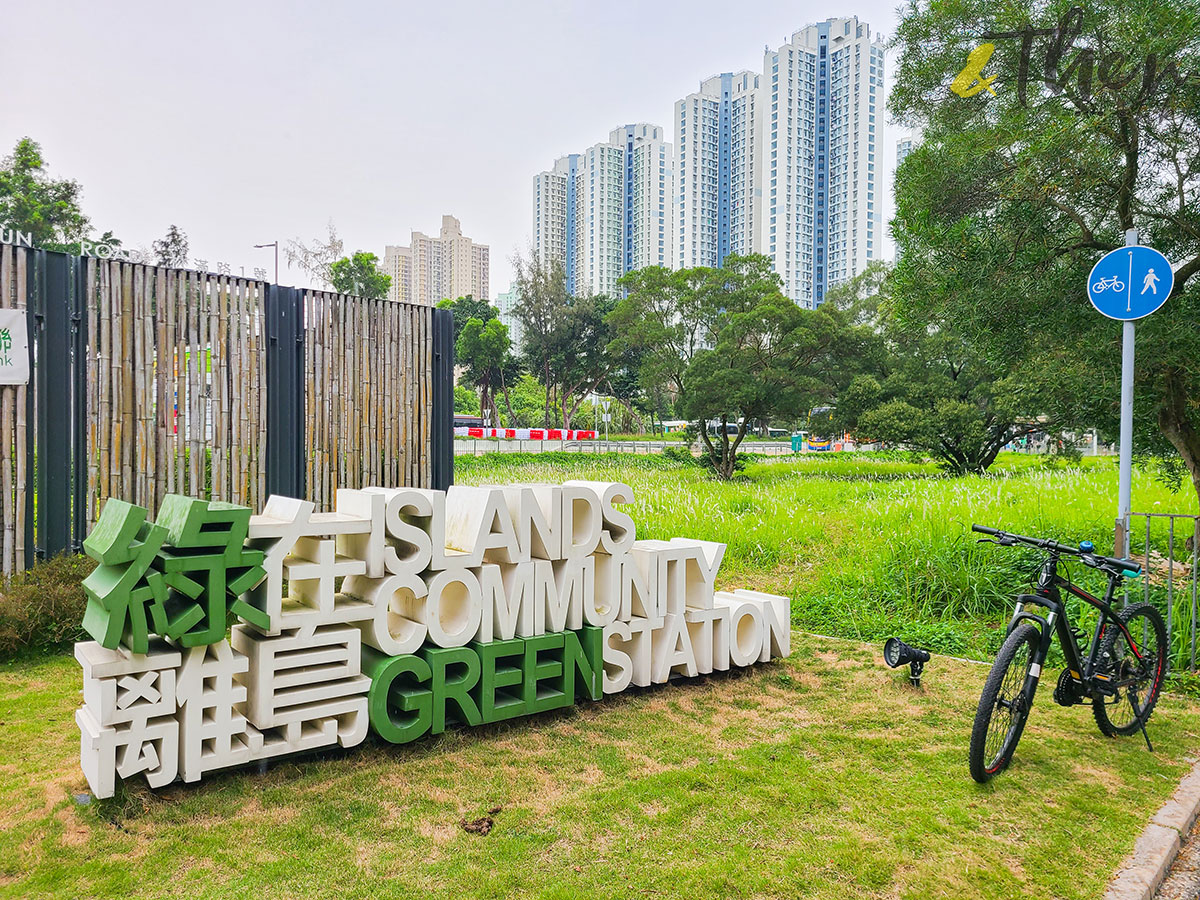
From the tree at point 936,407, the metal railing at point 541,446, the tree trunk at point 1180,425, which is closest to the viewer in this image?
the tree trunk at point 1180,425

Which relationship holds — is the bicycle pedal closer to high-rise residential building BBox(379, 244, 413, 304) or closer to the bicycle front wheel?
the bicycle front wheel

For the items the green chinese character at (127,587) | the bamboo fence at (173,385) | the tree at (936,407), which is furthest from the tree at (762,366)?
the green chinese character at (127,587)

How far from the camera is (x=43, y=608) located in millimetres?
5078

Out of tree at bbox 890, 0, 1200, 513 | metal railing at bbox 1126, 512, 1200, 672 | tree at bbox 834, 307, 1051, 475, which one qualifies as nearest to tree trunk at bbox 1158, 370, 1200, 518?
tree at bbox 890, 0, 1200, 513

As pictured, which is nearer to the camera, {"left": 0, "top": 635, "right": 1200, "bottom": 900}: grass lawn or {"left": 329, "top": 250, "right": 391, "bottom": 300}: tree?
{"left": 0, "top": 635, "right": 1200, "bottom": 900}: grass lawn

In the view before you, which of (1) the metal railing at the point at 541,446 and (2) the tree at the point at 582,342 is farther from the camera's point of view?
(2) the tree at the point at 582,342

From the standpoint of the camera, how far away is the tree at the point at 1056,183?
5.24 metres

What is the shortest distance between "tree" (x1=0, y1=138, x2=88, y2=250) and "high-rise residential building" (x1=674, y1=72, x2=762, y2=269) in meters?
29.8

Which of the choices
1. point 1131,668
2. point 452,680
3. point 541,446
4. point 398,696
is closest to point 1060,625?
point 1131,668

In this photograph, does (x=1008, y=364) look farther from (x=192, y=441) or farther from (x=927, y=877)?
(x=192, y=441)

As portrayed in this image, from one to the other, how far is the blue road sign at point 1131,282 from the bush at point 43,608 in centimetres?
663

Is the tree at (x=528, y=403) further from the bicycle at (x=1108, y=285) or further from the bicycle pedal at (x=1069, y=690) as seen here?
the bicycle pedal at (x=1069, y=690)

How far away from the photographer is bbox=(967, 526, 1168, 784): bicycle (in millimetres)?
3217

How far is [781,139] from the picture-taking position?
44.7 metres
